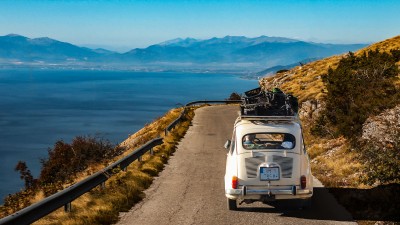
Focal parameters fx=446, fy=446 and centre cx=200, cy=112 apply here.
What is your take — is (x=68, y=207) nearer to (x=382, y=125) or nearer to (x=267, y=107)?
(x=267, y=107)

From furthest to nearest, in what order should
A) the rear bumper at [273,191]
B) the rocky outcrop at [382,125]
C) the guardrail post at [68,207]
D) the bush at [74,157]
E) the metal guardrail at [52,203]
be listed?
1. the bush at [74,157]
2. the rocky outcrop at [382,125]
3. the guardrail post at [68,207]
4. the rear bumper at [273,191]
5. the metal guardrail at [52,203]

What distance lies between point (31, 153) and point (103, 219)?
85.2m

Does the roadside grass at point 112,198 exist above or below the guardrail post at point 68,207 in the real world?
below

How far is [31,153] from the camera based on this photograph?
88.3 metres

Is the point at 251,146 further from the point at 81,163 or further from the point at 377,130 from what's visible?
the point at 81,163

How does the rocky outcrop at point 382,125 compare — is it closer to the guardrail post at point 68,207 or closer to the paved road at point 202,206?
the paved road at point 202,206

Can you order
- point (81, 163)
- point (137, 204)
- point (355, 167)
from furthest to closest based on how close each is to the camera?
point (81, 163), point (355, 167), point (137, 204)

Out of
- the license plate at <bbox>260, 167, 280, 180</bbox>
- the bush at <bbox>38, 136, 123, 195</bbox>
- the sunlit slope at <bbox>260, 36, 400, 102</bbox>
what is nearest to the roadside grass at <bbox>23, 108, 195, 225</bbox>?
the license plate at <bbox>260, 167, 280, 180</bbox>

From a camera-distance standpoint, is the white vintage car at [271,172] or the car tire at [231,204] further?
the car tire at [231,204]

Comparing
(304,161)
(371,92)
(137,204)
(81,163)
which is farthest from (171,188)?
(81,163)

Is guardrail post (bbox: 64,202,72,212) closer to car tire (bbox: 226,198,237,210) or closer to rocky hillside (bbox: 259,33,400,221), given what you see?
car tire (bbox: 226,198,237,210)

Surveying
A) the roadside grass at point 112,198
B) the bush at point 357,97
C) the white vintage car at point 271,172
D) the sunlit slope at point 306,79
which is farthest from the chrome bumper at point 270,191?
the sunlit slope at point 306,79

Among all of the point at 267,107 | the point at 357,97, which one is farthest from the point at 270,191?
the point at 357,97

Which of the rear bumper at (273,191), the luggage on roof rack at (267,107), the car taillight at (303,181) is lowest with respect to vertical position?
the rear bumper at (273,191)
